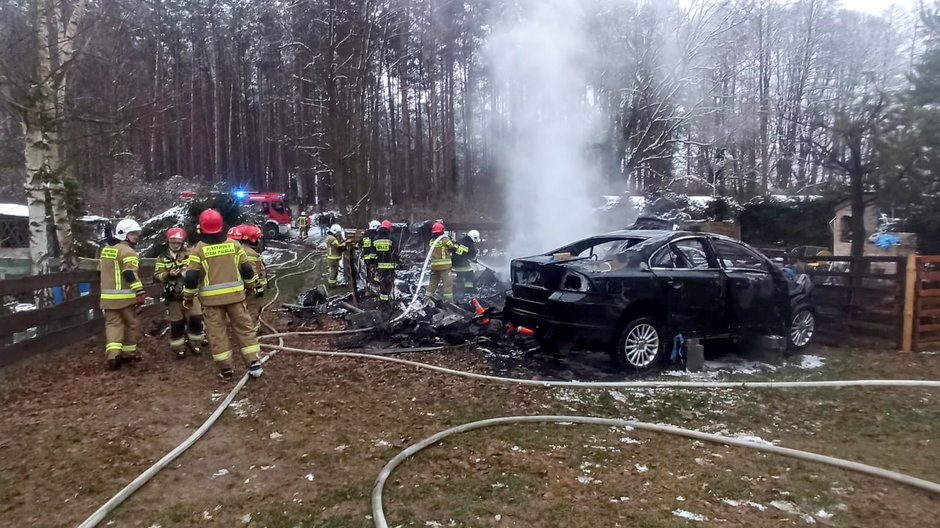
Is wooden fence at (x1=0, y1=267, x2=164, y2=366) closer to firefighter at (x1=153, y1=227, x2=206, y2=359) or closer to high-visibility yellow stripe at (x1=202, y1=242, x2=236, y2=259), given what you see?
firefighter at (x1=153, y1=227, x2=206, y2=359)

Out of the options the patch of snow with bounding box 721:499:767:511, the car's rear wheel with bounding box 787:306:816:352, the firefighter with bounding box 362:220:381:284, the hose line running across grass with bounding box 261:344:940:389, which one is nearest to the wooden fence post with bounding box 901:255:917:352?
the car's rear wheel with bounding box 787:306:816:352

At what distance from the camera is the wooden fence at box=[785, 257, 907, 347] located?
710 cm

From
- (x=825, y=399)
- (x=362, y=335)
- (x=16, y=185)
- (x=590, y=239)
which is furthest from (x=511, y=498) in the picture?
(x=16, y=185)

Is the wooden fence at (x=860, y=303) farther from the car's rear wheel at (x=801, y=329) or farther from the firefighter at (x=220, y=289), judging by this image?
the firefighter at (x=220, y=289)

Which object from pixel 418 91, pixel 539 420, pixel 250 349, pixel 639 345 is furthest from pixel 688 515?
pixel 418 91

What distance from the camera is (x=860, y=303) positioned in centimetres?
752

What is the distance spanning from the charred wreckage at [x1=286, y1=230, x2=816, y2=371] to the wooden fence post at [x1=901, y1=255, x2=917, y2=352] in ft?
3.42

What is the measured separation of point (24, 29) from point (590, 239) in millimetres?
8459

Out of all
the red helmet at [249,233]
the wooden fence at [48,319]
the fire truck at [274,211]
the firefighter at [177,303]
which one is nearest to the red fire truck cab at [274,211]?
the fire truck at [274,211]

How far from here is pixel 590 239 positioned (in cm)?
680

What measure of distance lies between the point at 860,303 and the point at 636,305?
12.5ft

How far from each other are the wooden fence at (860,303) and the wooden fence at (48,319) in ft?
29.2

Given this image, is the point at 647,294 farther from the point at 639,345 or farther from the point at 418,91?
the point at 418,91

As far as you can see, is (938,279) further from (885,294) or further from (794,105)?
(794,105)
